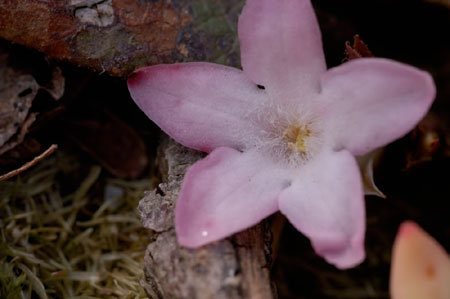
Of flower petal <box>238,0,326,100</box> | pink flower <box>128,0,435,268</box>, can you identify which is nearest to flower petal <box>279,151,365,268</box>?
pink flower <box>128,0,435,268</box>

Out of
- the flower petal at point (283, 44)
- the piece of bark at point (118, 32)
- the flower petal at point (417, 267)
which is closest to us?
the flower petal at point (417, 267)

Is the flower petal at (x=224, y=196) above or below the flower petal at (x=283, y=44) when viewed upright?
below

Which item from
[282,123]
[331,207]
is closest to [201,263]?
[331,207]

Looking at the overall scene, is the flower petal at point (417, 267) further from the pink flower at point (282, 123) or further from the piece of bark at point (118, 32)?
the piece of bark at point (118, 32)

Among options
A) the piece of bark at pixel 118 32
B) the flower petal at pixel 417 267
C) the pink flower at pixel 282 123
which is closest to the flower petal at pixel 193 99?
the pink flower at pixel 282 123

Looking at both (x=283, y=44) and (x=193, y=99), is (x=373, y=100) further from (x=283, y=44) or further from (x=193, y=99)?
(x=193, y=99)

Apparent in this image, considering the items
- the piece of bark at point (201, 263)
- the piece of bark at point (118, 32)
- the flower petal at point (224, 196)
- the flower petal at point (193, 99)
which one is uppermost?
the piece of bark at point (118, 32)

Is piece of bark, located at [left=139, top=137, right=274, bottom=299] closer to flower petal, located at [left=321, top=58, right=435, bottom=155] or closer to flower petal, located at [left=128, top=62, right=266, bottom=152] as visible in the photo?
flower petal, located at [left=128, top=62, right=266, bottom=152]
